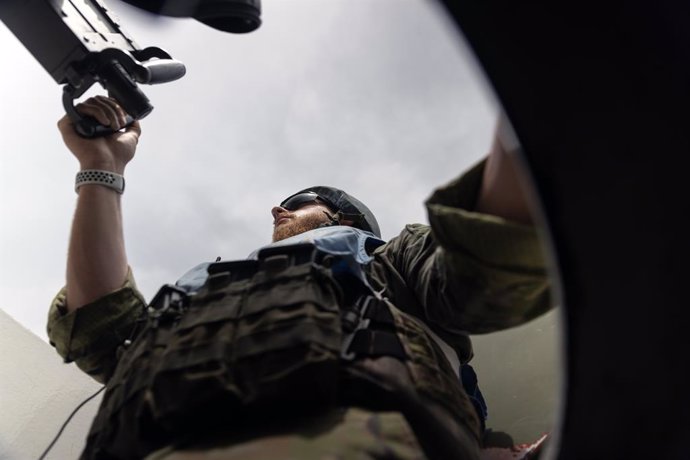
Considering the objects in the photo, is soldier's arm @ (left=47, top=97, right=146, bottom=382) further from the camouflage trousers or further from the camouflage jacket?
the camouflage trousers

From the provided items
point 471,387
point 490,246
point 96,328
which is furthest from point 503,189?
point 96,328

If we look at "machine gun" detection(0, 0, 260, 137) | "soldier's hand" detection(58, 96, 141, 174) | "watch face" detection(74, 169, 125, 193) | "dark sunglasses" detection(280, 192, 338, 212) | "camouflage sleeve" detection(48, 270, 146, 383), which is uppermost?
"machine gun" detection(0, 0, 260, 137)

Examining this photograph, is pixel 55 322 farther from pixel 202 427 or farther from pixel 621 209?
pixel 621 209

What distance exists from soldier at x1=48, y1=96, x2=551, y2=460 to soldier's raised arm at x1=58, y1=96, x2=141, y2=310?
275mm

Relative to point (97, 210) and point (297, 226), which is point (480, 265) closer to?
point (97, 210)

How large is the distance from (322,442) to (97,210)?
0.90m

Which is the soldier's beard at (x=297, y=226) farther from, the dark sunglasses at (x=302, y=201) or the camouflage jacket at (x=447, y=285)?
the camouflage jacket at (x=447, y=285)

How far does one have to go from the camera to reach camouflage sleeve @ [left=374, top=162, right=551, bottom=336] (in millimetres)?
719

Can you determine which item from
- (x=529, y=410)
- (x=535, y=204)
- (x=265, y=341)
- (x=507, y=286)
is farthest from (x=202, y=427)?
(x=529, y=410)

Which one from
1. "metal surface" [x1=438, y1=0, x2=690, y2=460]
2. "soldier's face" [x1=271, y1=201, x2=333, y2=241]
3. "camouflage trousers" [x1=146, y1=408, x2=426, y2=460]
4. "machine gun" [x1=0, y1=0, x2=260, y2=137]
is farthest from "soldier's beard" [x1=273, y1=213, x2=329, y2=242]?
"metal surface" [x1=438, y1=0, x2=690, y2=460]

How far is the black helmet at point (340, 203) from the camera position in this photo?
1.97m

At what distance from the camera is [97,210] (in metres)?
1.34

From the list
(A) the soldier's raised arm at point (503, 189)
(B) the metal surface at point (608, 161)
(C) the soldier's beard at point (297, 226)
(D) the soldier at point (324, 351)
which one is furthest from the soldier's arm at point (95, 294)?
(B) the metal surface at point (608, 161)

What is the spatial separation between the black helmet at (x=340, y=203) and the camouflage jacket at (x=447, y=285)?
22.7 inches
